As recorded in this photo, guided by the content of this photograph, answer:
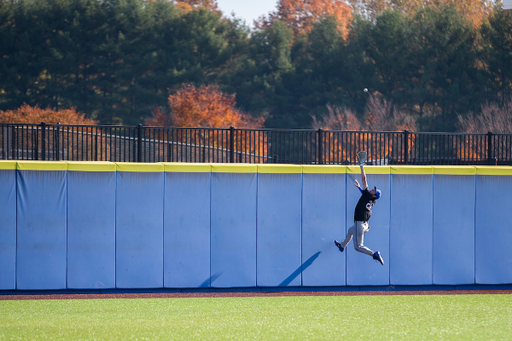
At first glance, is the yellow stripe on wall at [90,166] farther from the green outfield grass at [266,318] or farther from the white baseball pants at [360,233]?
the white baseball pants at [360,233]

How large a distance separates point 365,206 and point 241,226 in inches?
103

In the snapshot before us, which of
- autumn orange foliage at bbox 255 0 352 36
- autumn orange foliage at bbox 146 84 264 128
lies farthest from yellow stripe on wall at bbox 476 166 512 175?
autumn orange foliage at bbox 255 0 352 36

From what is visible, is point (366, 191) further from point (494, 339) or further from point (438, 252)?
point (494, 339)

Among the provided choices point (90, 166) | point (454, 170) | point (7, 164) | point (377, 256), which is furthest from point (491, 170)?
point (7, 164)

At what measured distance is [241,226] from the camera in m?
10.9

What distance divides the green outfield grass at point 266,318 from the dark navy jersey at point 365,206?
5.29 ft

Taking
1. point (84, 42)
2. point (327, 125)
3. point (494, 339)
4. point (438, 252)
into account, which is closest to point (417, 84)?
point (327, 125)

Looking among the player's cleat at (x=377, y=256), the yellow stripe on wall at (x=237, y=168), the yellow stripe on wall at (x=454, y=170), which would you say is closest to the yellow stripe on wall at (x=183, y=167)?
the yellow stripe on wall at (x=237, y=168)

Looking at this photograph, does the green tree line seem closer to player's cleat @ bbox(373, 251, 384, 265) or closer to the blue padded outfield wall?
the blue padded outfield wall

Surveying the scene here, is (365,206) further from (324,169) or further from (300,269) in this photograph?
(300,269)

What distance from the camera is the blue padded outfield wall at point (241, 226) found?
10.5 metres

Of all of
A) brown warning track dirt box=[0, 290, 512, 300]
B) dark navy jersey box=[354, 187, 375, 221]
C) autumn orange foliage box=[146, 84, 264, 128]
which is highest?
autumn orange foliage box=[146, 84, 264, 128]

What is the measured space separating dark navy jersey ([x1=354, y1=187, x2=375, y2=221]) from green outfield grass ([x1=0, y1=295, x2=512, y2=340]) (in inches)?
63.5

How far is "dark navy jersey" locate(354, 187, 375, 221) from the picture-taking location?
10.6 metres
